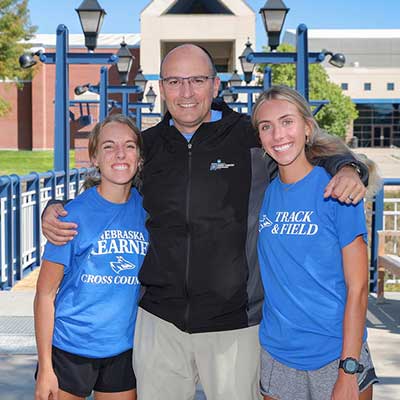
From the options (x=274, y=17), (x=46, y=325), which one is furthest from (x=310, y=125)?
(x=274, y=17)

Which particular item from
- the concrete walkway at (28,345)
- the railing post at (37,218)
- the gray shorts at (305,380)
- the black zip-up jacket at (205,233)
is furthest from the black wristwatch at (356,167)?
the railing post at (37,218)

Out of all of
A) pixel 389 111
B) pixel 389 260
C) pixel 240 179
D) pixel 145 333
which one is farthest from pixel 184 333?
pixel 389 111

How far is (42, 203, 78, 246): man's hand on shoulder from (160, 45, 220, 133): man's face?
0.65m

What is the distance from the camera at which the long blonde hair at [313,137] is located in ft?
8.70

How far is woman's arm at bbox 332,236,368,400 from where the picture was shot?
2443mm

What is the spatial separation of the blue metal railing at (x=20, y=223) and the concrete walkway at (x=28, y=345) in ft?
2.31

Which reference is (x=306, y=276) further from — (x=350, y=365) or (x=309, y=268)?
(x=350, y=365)

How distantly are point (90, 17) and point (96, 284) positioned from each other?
347 inches

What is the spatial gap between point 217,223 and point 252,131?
1.52 feet

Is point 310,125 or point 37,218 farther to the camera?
point 37,218

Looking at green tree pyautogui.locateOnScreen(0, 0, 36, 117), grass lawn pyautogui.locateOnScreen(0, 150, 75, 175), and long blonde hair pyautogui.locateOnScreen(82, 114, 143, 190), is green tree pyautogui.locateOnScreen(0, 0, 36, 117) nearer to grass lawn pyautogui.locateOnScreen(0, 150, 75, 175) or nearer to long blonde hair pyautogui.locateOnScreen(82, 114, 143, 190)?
grass lawn pyautogui.locateOnScreen(0, 150, 75, 175)

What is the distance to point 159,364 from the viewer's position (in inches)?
113

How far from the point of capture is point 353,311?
8.07 feet

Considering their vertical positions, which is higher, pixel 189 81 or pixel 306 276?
pixel 189 81
